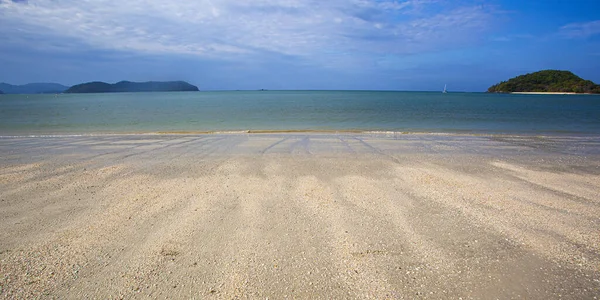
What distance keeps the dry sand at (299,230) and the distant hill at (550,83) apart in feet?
593

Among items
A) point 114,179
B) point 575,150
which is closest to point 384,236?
point 114,179

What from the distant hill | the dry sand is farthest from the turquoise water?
the distant hill

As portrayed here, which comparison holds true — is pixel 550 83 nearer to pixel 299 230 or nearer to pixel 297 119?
pixel 297 119

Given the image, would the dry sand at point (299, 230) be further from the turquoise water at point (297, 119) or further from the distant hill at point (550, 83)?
the distant hill at point (550, 83)

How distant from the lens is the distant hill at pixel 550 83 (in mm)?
135212

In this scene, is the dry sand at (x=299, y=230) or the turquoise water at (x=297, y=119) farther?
the turquoise water at (x=297, y=119)

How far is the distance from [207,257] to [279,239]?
0.98 meters

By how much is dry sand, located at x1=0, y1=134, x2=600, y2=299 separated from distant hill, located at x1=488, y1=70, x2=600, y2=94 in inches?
7120

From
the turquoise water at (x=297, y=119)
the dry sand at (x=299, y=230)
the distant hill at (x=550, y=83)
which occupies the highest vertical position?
the distant hill at (x=550, y=83)

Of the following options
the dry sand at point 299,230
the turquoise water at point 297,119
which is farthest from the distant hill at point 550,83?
the dry sand at point 299,230

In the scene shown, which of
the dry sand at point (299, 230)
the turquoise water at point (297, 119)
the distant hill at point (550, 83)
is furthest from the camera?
the distant hill at point (550, 83)

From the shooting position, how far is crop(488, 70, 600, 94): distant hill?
135212 mm

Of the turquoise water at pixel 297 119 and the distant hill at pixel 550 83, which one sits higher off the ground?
the distant hill at pixel 550 83

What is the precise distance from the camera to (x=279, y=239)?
13.0ft
